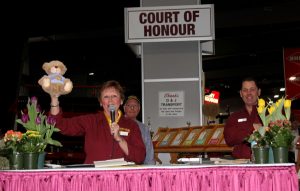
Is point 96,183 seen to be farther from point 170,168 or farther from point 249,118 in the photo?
point 249,118

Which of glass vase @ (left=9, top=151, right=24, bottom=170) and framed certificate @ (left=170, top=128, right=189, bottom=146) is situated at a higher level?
framed certificate @ (left=170, top=128, right=189, bottom=146)

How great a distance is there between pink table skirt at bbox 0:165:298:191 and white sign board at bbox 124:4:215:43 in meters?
4.25

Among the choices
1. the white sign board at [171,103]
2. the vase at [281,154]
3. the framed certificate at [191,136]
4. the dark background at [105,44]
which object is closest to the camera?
the vase at [281,154]

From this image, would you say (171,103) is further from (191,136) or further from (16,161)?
(16,161)

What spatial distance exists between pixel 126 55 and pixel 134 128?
13586mm

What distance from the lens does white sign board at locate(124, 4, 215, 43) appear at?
6824 mm

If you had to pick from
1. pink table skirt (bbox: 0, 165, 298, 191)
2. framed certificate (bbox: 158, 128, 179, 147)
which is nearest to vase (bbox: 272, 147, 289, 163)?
pink table skirt (bbox: 0, 165, 298, 191)

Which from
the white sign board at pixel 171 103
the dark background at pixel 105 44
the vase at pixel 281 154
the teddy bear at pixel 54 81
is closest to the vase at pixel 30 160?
the teddy bear at pixel 54 81

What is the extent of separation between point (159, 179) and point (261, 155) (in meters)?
0.61

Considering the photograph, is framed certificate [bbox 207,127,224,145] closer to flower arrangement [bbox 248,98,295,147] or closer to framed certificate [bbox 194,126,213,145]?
framed certificate [bbox 194,126,213,145]

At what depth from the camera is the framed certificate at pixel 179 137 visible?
6480mm

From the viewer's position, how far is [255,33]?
46.4 feet

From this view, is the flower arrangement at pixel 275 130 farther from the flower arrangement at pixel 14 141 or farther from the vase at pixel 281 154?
the flower arrangement at pixel 14 141

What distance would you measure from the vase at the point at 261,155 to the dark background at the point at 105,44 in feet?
26.7
